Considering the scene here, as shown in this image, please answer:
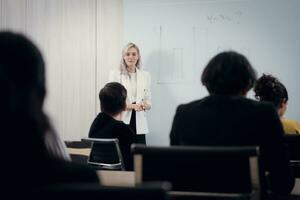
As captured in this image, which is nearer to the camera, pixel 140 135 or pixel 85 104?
pixel 140 135

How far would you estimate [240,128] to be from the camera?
62.8 inches

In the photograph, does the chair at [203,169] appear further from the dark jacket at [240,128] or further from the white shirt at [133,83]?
the white shirt at [133,83]

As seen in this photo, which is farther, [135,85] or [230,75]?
[135,85]

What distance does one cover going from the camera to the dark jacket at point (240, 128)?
5.25 feet

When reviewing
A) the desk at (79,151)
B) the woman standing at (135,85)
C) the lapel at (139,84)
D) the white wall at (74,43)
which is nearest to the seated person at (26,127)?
the desk at (79,151)

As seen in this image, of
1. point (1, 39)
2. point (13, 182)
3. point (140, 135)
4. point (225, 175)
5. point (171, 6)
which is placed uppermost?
point (171, 6)

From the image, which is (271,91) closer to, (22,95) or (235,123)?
(235,123)

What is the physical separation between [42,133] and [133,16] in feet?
14.2

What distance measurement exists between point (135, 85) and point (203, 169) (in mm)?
3457

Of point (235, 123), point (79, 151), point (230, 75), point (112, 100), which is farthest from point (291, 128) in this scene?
point (79, 151)

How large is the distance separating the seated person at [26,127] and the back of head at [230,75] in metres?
1.03

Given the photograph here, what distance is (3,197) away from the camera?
741mm

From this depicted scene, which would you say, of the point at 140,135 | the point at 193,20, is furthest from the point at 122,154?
the point at 193,20

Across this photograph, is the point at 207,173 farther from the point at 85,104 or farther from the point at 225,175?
the point at 85,104
